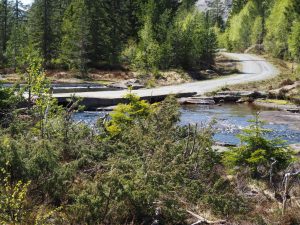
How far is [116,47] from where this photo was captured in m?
58.6

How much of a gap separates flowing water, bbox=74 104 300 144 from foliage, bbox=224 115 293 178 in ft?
29.7

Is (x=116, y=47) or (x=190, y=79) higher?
(x=116, y=47)

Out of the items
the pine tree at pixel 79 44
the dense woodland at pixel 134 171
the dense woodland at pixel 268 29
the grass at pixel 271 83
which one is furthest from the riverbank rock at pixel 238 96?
the dense woodland at pixel 134 171

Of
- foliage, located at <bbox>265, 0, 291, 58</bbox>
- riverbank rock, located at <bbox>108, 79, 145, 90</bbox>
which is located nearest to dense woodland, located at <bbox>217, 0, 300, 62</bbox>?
foliage, located at <bbox>265, 0, 291, 58</bbox>

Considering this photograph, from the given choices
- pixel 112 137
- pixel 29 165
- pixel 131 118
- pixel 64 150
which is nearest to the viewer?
pixel 29 165

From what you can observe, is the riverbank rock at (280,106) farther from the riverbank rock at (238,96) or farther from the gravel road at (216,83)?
the gravel road at (216,83)

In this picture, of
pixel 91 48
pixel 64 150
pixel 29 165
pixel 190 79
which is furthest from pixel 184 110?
pixel 91 48

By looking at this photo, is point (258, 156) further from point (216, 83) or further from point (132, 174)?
point (216, 83)

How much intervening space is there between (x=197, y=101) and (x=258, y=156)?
23759mm

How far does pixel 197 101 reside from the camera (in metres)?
35.8

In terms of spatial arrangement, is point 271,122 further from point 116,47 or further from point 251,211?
point 116,47

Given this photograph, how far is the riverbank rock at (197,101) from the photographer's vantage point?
117 ft

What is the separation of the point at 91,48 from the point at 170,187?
48946 mm

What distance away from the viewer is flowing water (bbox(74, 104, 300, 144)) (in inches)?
931
